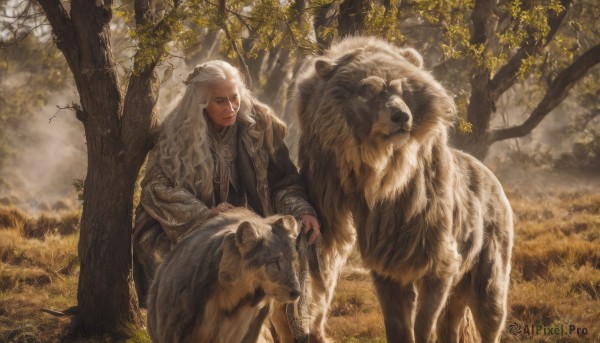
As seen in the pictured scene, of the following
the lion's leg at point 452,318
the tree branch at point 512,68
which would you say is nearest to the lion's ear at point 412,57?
the lion's leg at point 452,318

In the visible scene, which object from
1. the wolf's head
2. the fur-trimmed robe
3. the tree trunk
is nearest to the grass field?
the tree trunk

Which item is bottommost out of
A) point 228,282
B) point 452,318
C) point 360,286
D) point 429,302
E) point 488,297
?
point 360,286

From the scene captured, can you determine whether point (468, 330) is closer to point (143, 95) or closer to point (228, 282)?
point (228, 282)

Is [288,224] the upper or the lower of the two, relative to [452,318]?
upper

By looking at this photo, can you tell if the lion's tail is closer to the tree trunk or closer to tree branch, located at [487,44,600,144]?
the tree trunk

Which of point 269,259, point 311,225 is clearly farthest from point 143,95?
point 269,259

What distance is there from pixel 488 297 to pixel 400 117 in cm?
197

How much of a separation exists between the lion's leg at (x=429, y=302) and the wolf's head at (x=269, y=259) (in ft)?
5.08

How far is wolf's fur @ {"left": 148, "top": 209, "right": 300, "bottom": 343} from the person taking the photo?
379 cm

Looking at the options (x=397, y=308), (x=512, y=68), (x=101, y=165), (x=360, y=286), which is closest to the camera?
(x=397, y=308)

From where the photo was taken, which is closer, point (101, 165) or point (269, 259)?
point (269, 259)

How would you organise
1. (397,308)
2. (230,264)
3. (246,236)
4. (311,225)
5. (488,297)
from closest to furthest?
(246,236) < (230,264) < (311,225) < (397,308) < (488,297)

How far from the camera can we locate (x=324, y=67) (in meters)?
4.95

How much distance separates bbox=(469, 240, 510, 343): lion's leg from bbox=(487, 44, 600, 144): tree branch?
532 cm
